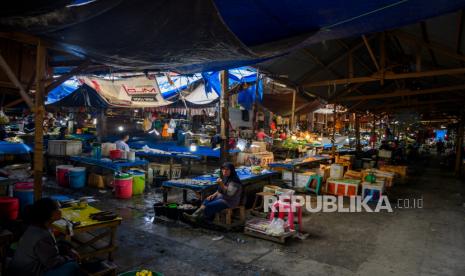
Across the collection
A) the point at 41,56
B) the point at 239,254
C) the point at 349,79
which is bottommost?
the point at 239,254

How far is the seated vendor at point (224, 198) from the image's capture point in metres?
7.12

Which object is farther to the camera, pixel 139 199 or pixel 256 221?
pixel 139 199

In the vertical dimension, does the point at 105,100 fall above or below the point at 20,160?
above

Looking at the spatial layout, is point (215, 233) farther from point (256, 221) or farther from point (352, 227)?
point (352, 227)

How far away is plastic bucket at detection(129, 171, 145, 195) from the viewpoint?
10.0 m

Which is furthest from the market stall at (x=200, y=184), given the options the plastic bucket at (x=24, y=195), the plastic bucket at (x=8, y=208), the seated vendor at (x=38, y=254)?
the seated vendor at (x=38, y=254)

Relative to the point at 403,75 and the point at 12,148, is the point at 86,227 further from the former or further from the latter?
the point at 12,148

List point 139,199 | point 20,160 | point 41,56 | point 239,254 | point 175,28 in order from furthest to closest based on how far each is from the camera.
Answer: point 20,160 < point 139,199 < point 239,254 < point 41,56 < point 175,28

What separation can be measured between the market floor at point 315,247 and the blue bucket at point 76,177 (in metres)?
2.06

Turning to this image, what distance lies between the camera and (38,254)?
3279 mm

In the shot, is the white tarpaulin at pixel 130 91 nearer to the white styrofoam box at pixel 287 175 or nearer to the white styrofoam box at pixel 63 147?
the white styrofoam box at pixel 63 147

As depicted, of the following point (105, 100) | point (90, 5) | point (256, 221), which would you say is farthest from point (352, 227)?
point (105, 100)

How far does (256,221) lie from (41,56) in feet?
16.6

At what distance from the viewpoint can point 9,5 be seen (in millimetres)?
A: 2969
